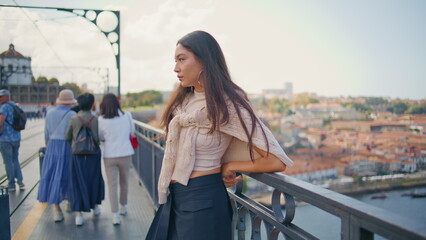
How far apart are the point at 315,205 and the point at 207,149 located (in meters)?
0.64

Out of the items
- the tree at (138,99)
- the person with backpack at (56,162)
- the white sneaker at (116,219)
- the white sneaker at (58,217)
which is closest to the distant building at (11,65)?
the person with backpack at (56,162)

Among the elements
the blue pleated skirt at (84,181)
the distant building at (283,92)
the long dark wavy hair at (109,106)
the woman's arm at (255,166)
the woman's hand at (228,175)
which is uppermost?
the distant building at (283,92)

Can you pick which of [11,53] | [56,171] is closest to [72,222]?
[56,171]

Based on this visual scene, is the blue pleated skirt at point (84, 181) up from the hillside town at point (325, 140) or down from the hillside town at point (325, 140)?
up

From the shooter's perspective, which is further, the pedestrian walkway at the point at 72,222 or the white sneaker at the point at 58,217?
the white sneaker at the point at 58,217

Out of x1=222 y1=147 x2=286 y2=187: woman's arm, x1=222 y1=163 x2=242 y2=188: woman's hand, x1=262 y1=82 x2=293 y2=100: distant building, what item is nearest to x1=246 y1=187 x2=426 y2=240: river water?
x1=222 y1=147 x2=286 y2=187: woman's arm

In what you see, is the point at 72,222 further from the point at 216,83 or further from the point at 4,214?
the point at 216,83

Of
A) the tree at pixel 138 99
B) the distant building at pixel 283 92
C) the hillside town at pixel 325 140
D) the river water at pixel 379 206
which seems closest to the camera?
the river water at pixel 379 206

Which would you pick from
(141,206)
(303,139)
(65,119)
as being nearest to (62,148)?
(65,119)

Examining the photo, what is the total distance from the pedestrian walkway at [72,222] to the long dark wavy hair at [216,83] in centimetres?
318

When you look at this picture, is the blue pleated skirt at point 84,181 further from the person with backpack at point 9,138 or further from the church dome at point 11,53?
the church dome at point 11,53

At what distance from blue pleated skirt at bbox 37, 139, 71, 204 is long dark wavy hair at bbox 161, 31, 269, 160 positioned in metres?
3.81

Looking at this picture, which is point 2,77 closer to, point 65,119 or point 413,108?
point 65,119

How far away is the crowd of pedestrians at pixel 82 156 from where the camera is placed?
509 cm
